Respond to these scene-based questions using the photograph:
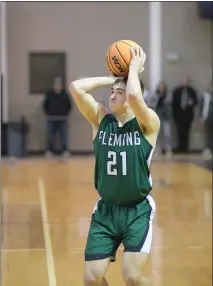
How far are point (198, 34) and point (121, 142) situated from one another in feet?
44.7

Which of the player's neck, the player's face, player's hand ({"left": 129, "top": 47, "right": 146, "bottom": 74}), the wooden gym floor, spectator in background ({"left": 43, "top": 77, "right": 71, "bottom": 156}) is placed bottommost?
the wooden gym floor

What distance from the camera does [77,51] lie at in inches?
633

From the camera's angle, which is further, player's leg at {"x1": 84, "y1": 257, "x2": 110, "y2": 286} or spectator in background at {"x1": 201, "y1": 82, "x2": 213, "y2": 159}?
spectator in background at {"x1": 201, "y1": 82, "x2": 213, "y2": 159}

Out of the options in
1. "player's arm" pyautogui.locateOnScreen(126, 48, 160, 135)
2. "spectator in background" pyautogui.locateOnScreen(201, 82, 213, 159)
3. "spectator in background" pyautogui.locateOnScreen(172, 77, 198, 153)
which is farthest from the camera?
"spectator in background" pyautogui.locateOnScreen(201, 82, 213, 159)

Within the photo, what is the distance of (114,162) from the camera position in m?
3.08

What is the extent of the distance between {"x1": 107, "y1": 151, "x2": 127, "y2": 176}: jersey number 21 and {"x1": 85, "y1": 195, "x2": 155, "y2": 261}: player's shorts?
19 cm

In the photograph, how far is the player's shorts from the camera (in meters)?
3.10

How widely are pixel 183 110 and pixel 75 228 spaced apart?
9.28 metres

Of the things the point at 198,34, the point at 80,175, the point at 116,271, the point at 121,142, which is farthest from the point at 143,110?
the point at 198,34

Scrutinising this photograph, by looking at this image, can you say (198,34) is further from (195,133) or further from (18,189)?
(18,189)

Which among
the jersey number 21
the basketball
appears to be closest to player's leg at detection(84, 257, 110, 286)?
the jersey number 21

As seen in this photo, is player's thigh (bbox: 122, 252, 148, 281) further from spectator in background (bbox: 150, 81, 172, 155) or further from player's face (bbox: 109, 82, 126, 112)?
spectator in background (bbox: 150, 81, 172, 155)

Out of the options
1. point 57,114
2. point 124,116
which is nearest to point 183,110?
point 57,114

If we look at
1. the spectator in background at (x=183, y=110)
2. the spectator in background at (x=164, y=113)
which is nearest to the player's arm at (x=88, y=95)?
the spectator in background at (x=164, y=113)
